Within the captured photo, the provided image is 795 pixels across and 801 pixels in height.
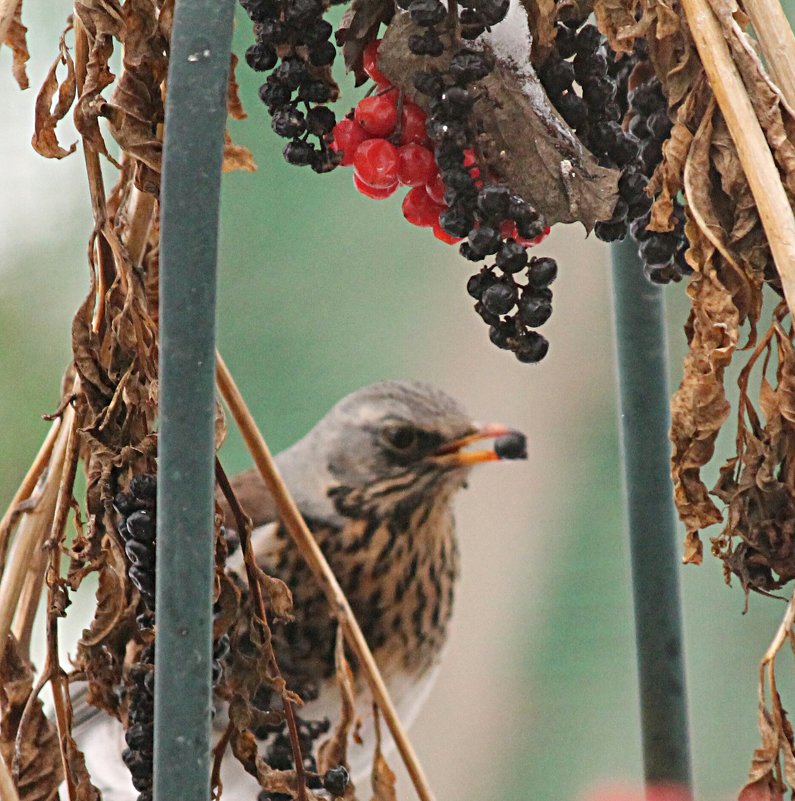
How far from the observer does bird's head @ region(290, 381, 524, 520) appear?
1193mm

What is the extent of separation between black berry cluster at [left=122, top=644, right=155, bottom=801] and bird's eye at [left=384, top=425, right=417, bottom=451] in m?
0.62

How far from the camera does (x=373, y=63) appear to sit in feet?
2.08

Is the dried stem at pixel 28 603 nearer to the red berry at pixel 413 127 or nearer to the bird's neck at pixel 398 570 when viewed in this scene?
the red berry at pixel 413 127

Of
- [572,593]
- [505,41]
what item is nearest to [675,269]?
[505,41]

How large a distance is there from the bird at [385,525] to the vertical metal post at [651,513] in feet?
0.54

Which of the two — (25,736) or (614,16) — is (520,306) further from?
(25,736)

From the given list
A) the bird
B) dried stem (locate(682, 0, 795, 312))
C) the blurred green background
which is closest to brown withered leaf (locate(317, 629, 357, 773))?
dried stem (locate(682, 0, 795, 312))

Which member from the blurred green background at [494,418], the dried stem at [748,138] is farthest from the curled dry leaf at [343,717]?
the blurred green background at [494,418]

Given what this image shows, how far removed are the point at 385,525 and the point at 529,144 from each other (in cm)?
65

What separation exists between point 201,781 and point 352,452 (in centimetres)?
73

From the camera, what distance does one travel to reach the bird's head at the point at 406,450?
1.19m

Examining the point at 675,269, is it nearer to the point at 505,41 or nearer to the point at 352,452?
the point at 505,41

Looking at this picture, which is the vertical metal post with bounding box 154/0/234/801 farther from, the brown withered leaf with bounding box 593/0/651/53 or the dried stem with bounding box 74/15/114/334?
the brown withered leaf with bounding box 593/0/651/53

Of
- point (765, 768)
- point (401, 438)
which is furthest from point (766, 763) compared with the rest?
point (401, 438)
